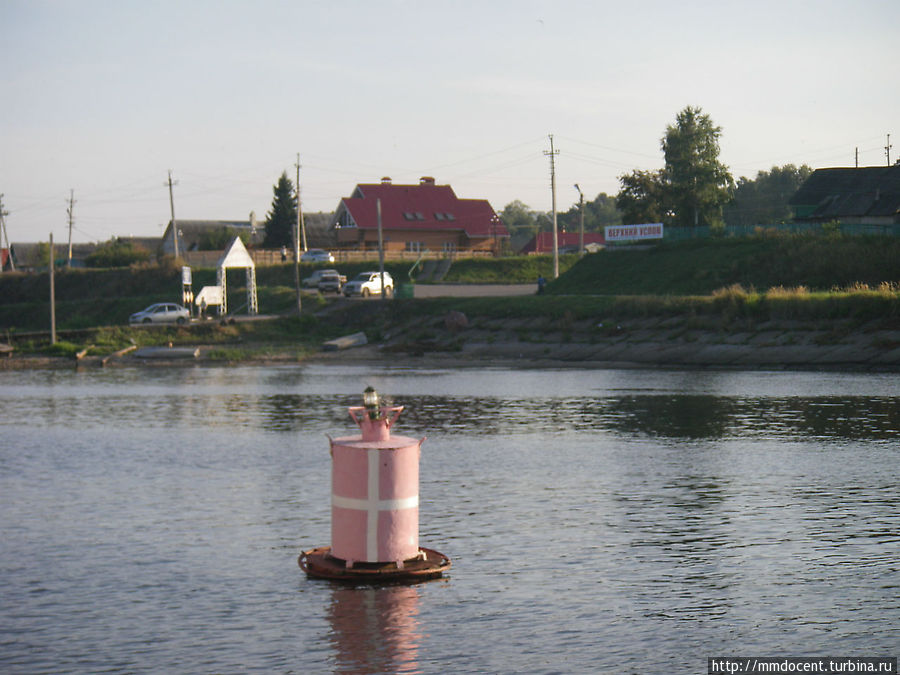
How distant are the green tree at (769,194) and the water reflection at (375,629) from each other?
5466 inches

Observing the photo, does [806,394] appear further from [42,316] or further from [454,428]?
[42,316]

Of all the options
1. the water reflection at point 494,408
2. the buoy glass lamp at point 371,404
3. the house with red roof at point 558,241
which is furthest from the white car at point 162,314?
the house with red roof at point 558,241

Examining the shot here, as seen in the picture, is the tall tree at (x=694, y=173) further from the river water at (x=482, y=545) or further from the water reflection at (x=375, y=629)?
the water reflection at (x=375, y=629)

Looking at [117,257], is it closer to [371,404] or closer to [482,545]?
[482,545]

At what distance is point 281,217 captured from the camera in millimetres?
108062

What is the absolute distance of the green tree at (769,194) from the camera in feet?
484

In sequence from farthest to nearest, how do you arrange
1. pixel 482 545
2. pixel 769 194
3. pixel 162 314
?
pixel 769 194 < pixel 162 314 < pixel 482 545

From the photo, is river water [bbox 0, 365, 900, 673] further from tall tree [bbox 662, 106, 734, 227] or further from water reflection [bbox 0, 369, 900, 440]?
tall tree [bbox 662, 106, 734, 227]

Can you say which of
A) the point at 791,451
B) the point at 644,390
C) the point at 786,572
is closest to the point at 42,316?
the point at 644,390

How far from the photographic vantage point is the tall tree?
95.3 metres

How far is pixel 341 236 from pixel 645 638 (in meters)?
98.0

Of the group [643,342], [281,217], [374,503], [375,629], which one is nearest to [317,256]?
[281,217]

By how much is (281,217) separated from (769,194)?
Answer: 87460 mm

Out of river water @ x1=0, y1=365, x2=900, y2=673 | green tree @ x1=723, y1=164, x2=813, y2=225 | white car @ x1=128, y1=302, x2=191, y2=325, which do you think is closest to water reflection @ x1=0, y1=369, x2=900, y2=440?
river water @ x1=0, y1=365, x2=900, y2=673
